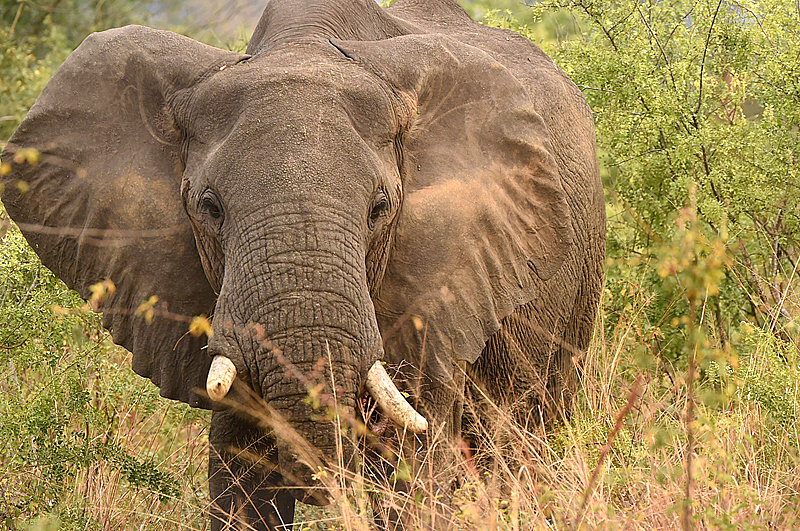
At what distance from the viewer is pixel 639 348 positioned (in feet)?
18.5

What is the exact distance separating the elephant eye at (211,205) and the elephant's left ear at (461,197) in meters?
0.63

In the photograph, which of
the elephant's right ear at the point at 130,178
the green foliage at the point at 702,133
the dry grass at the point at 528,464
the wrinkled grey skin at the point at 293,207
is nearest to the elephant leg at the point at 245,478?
the wrinkled grey skin at the point at 293,207

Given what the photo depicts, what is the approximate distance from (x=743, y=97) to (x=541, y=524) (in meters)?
3.83

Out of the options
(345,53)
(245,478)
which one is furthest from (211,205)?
(245,478)

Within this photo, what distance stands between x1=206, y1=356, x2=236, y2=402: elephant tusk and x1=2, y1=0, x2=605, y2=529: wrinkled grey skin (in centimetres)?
3

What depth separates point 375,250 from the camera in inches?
154

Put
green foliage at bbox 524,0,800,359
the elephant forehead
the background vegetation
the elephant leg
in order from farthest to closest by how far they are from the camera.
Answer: green foliage at bbox 524,0,800,359, the elephant leg, the background vegetation, the elephant forehead

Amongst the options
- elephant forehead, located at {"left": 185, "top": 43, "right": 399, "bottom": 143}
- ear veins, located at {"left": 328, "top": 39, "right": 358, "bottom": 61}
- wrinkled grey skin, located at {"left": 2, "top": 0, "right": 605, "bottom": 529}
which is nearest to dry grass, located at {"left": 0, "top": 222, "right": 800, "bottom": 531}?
wrinkled grey skin, located at {"left": 2, "top": 0, "right": 605, "bottom": 529}

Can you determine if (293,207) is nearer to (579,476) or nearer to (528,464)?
(528,464)

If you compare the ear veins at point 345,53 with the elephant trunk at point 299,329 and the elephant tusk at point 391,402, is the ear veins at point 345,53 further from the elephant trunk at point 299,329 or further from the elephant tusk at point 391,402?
the elephant tusk at point 391,402

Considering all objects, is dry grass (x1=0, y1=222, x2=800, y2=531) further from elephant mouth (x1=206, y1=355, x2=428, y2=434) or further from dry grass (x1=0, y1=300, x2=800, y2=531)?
elephant mouth (x1=206, y1=355, x2=428, y2=434)

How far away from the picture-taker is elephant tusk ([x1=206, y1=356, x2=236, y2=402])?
3.33 metres

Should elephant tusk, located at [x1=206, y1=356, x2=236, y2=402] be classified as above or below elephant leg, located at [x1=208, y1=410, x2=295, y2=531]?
above

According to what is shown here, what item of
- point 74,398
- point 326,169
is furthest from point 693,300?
point 74,398
